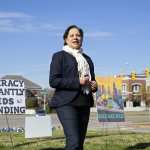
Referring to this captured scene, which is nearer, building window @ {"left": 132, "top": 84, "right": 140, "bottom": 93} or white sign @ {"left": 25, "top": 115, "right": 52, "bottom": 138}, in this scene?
white sign @ {"left": 25, "top": 115, "right": 52, "bottom": 138}

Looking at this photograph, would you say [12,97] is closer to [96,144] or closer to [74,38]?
[96,144]

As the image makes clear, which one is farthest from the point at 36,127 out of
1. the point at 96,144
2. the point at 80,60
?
the point at 80,60

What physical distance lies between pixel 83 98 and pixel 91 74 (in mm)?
445

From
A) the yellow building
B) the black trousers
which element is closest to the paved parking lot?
the yellow building

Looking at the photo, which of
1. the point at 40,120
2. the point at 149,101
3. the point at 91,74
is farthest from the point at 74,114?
the point at 149,101

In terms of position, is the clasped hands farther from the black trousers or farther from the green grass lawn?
the green grass lawn

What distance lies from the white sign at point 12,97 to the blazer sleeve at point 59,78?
17.9 ft

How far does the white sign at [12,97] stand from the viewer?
11.9 metres

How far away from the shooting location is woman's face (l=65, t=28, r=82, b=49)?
21.7ft

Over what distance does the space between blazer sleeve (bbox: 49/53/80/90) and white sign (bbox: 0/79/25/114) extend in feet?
17.9

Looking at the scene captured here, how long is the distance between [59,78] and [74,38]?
532 millimetres

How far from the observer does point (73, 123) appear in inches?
251

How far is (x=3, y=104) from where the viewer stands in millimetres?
11961

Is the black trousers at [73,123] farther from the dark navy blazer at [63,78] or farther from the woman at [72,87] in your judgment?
the dark navy blazer at [63,78]
